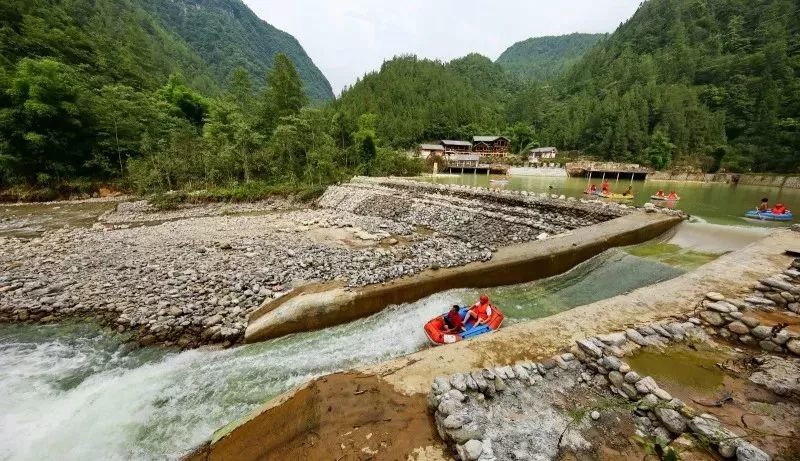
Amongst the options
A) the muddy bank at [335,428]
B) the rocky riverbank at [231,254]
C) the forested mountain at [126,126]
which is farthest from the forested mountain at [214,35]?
the muddy bank at [335,428]

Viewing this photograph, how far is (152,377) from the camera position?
6289 millimetres

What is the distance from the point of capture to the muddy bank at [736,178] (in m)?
38.5

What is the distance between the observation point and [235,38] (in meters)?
148

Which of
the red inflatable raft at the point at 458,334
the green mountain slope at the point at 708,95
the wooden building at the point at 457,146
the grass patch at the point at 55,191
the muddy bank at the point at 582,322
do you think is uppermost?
the green mountain slope at the point at 708,95

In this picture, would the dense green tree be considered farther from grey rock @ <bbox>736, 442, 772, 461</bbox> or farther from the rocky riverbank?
grey rock @ <bbox>736, 442, 772, 461</bbox>

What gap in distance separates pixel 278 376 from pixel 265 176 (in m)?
29.0

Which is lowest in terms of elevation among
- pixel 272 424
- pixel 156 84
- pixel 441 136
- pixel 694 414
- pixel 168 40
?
pixel 272 424

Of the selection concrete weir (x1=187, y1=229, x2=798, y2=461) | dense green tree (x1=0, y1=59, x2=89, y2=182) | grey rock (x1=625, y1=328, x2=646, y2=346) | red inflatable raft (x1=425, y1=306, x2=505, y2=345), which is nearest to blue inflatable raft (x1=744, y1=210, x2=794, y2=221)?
concrete weir (x1=187, y1=229, x2=798, y2=461)

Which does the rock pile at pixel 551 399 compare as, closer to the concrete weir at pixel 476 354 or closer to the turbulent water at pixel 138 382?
the concrete weir at pixel 476 354

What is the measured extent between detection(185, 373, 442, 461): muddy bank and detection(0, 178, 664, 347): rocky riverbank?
3.58 metres

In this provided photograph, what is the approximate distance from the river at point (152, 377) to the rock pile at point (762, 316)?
2.98 metres

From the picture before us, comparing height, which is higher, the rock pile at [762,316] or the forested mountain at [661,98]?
the forested mountain at [661,98]

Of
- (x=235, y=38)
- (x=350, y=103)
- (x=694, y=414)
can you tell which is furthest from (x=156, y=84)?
(x=235, y=38)

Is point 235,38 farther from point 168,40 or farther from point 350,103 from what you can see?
point 350,103
